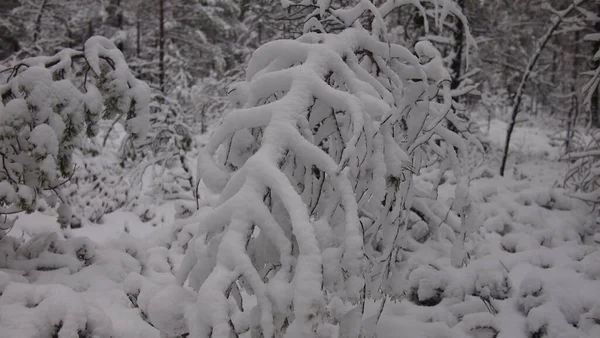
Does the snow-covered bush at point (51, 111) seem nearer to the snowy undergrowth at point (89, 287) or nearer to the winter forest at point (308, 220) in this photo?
the winter forest at point (308, 220)

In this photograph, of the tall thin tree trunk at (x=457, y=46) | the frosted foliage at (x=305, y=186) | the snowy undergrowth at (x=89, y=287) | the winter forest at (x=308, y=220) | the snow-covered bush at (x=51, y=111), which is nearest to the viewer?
the frosted foliage at (x=305, y=186)

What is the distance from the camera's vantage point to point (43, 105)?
2.51 m

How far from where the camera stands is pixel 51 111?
8.31 ft

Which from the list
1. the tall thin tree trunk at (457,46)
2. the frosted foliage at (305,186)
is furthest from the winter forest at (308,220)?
the tall thin tree trunk at (457,46)

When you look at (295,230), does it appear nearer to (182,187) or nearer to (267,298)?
(267,298)

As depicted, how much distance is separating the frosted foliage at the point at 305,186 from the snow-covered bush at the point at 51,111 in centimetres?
139

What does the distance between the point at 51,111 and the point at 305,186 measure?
1981mm

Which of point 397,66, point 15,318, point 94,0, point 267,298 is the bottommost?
point 94,0

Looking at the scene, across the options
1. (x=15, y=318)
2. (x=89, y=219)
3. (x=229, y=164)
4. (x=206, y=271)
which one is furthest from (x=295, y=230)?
(x=89, y=219)

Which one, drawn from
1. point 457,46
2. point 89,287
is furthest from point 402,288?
point 457,46

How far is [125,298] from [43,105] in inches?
56.0

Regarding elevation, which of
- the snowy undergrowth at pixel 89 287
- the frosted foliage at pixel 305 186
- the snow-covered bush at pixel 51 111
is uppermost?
the frosted foliage at pixel 305 186

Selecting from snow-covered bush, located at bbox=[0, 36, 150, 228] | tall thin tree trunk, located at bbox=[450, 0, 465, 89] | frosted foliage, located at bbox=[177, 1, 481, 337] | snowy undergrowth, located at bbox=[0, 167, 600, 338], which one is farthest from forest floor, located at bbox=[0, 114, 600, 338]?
tall thin tree trunk, located at bbox=[450, 0, 465, 89]

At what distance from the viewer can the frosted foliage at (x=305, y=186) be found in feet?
3.71
